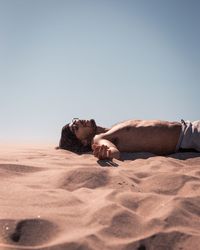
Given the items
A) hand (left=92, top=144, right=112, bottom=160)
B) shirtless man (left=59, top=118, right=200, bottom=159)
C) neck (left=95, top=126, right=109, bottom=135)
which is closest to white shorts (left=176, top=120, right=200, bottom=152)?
shirtless man (left=59, top=118, right=200, bottom=159)

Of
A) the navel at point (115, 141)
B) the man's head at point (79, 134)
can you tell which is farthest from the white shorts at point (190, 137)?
the man's head at point (79, 134)

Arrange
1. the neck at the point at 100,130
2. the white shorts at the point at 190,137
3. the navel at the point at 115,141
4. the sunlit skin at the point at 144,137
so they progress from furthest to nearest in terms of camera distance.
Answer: the neck at the point at 100,130 < the navel at the point at 115,141 < the sunlit skin at the point at 144,137 < the white shorts at the point at 190,137

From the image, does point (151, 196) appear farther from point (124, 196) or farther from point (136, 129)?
point (136, 129)

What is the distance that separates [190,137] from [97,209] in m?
2.96

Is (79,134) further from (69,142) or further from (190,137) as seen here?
(190,137)

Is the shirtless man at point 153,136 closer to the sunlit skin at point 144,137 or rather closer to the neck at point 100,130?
the sunlit skin at point 144,137

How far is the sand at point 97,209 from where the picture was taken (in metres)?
1.83

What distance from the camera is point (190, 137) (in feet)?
16.1

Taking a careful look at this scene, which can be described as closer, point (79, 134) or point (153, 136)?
point (153, 136)

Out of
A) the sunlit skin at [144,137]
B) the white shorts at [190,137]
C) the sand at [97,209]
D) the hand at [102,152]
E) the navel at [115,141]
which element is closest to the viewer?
the sand at [97,209]

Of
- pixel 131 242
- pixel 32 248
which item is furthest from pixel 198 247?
pixel 32 248

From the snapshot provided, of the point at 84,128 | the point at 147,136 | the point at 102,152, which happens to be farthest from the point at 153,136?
the point at 84,128

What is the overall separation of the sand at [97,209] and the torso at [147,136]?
173 cm

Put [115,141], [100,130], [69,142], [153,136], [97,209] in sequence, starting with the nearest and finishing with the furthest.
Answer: [97,209] < [153,136] < [115,141] < [100,130] < [69,142]
